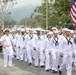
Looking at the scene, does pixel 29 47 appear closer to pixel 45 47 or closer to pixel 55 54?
pixel 45 47

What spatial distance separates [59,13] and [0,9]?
30551 mm

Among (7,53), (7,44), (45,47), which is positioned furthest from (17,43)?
(45,47)

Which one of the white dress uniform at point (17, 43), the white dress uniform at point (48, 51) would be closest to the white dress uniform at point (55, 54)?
the white dress uniform at point (48, 51)

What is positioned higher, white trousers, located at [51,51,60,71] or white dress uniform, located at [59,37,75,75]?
white dress uniform, located at [59,37,75,75]

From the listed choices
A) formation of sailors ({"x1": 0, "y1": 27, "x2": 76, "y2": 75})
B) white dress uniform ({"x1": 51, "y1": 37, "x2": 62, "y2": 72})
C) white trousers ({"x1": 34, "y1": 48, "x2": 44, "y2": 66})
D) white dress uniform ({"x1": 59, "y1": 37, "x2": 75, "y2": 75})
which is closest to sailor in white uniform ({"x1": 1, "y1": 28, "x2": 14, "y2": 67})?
formation of sailors ({"x1": 0, "y1": 27, "x2": 76, "y2": 75})

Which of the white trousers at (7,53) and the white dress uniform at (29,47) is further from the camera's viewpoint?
the white dress uniform at (29,47)

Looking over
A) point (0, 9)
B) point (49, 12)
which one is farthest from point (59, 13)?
point (0, 9)

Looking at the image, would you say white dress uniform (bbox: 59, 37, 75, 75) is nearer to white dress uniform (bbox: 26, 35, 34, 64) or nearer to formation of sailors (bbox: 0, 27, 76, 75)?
formation of sailors (bbox: 0, 27, 76, 75)

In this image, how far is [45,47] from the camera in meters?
16.3

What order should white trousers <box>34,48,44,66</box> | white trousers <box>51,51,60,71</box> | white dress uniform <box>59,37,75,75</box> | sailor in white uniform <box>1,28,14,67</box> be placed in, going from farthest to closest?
white trousers <box>34,48,44,66</box> → sailor in white uniform <box>1,28,14,67</box> → white trousers <box>51,51,60,71</box> → white dress uniform <box>59,37,75,75</box>

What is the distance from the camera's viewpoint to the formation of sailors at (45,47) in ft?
44.3

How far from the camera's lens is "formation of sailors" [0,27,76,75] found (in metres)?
13.5

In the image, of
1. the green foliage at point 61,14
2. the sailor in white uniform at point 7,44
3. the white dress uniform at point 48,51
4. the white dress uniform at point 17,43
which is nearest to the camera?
the white dress uniform at point 48,51

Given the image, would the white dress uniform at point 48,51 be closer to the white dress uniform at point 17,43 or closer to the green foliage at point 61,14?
the white dress uniform at point 17,43
